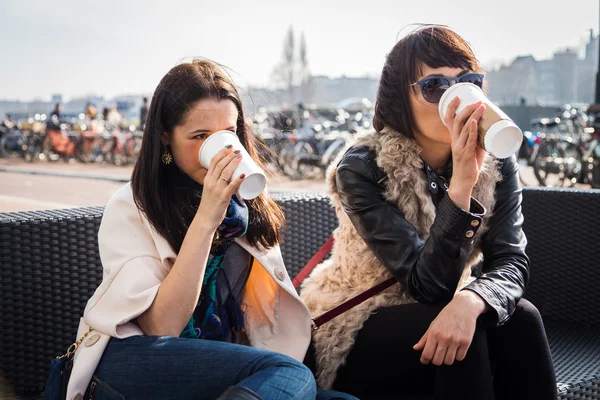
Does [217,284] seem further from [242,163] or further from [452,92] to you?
[452,92]

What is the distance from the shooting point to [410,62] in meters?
2.04

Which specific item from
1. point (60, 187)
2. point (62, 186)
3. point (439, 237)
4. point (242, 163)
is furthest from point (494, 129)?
point (62, 186)

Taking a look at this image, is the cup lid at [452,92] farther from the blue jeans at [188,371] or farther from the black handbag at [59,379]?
the black handbag at [59,379]

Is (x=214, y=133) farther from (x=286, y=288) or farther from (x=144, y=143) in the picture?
(x=286, y=288)

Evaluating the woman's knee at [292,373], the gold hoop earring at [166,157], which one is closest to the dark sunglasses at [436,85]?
the gold hoop earring at [166,157]

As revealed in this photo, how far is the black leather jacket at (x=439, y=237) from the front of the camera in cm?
182

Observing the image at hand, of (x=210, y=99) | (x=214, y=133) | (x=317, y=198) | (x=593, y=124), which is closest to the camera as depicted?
(x=214, y=133)

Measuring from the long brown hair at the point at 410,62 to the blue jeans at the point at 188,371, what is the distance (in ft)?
3.07

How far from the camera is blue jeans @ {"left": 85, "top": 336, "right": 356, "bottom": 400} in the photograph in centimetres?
144

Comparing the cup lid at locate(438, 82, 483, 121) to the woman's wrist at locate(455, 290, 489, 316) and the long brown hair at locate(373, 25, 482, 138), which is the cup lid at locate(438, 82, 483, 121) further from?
the woman's wrist at locate(455, 290, 489, 316)

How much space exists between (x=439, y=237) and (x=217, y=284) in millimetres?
615

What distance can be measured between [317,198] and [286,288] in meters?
0.88

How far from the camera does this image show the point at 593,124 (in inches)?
367

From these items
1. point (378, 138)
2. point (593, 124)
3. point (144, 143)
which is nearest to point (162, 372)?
point (144, 143)
